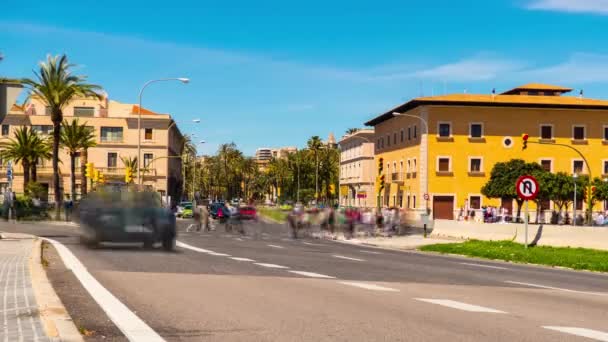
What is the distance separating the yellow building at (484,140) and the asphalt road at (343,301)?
6420 centimetres

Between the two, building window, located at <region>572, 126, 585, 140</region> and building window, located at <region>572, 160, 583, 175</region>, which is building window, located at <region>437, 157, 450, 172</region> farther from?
building window, located at <region>572, 126, 585, 140</region>

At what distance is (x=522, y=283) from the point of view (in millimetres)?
17375

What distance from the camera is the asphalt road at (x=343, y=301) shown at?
8.77 metres

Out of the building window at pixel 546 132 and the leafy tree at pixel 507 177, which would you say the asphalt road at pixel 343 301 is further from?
the building window at pixel 546 132

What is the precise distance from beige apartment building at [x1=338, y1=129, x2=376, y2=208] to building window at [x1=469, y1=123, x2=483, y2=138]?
26078 mm

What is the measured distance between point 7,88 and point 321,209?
3159 centimetres

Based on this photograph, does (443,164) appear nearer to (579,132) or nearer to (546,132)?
(546,132)

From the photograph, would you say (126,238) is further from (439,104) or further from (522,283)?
(439,104)

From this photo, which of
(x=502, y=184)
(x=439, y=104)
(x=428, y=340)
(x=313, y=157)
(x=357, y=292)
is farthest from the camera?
(x=313, y=157)

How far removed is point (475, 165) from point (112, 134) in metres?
48.1

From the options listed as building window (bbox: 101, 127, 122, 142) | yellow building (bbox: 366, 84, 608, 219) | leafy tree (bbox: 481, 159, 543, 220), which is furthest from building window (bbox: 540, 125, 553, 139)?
building window (bbox: 101, 127, 122, 142)

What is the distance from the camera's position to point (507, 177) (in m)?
79.4

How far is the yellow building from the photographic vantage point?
278ft

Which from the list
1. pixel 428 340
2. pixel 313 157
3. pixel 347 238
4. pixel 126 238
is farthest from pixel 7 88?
pixel 313 157
